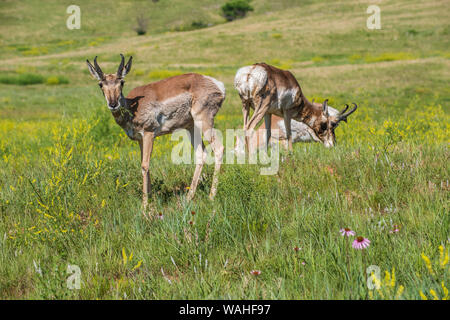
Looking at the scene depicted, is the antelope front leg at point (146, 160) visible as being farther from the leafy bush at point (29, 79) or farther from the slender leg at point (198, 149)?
the leafy bush at point (29, 79)

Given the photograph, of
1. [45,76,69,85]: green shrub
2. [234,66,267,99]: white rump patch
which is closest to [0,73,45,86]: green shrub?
[45,76,69,85]: green shrub

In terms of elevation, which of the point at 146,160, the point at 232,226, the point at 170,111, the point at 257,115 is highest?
the point at 170,111

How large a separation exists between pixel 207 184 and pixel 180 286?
146 inches

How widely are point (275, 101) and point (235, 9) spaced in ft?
374

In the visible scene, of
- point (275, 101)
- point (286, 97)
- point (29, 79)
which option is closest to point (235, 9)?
point (29, 79)

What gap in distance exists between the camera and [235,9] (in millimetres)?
116875

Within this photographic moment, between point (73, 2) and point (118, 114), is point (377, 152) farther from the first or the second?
point (73, 2)

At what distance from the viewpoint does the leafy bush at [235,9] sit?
115 m

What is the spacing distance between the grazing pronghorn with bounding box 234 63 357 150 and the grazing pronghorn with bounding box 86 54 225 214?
8.16 ft

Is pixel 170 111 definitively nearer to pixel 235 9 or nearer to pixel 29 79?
Answer: pixel 29 79

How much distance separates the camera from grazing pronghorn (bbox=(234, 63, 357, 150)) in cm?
962

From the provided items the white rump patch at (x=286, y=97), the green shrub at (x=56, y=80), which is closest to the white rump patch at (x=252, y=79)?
the white rump patch at (x=286, y=97)

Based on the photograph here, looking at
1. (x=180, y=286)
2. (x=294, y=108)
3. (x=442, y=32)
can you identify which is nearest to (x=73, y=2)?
(x=442, y=32)

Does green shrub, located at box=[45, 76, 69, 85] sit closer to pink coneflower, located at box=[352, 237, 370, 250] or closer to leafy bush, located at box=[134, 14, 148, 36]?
pink coneflower, located at box=[352, 237, 370, 250]
